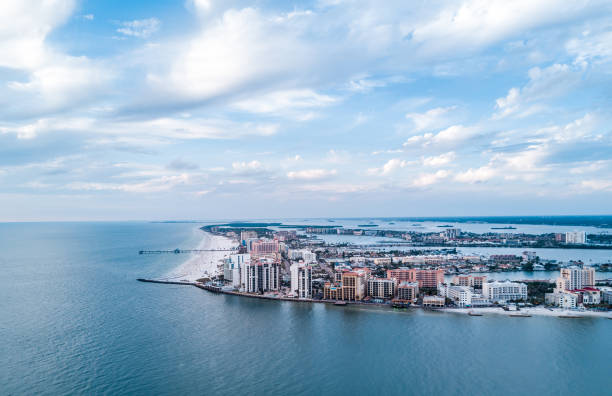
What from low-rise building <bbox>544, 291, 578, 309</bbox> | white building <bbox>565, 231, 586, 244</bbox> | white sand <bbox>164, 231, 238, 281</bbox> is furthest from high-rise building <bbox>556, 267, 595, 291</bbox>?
white building <bbox>565, 231, 586, 244</bbox>

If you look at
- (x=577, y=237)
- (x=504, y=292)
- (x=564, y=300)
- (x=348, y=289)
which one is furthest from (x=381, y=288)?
(x=577, y=237)

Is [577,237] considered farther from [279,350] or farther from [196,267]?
[279,350]

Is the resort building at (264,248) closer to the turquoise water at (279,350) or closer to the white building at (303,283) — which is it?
the white building at (303,283)

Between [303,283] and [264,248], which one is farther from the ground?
[303,283]

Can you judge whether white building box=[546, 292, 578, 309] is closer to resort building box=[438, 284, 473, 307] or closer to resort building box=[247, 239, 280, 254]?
resort building box=[438, 284, 473, 307]

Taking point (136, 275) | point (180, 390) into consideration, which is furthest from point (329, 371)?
point (136, 275)

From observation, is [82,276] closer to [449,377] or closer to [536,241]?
[449,377]
